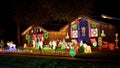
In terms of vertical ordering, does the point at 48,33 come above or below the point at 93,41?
above

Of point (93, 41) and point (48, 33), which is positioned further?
point (48, 33)

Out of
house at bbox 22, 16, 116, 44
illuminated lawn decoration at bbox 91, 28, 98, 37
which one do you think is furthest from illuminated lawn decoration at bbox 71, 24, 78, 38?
illuminated lawn decoration at bbox 91, 28, 98, 37

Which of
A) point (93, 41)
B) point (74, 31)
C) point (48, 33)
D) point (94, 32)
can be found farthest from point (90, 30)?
point (48, 33)

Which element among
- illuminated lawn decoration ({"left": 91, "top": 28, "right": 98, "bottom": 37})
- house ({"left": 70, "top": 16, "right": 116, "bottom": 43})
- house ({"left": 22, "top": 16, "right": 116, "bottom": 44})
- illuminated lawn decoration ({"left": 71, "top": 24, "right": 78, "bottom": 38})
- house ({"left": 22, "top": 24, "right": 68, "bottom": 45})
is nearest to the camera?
house ({"left": 70, "top": 16, "right": 116, "bottom": 43})

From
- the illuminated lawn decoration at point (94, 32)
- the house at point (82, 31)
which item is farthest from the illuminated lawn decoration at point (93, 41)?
the illuminated lawn decoration at point (94, 32)

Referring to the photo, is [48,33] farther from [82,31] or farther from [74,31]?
[82,31]

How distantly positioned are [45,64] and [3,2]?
6546cm

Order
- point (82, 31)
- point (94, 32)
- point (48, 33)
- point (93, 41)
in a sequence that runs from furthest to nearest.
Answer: point (48, 33)
point (82, 31)
point (94, 32)
point (93, 41)

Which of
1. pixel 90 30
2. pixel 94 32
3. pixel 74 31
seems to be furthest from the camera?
→ pixel 74 31

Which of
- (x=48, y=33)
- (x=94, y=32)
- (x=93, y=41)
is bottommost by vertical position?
(x=93, y=41)

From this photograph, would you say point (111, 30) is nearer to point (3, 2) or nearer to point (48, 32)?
point (48, 32)

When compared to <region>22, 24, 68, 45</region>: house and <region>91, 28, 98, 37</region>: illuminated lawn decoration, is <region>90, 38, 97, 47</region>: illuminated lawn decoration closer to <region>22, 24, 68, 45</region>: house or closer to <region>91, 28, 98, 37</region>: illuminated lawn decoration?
<region>91, 28, 98, 37</region>: illuminated lawn decoration

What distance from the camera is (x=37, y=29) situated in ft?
210

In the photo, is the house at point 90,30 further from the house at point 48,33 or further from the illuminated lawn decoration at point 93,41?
the house at point 48,33
